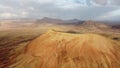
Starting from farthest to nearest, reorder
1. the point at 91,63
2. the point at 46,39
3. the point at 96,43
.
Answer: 1. the point at 46,39
2. the point at 96,43
3. the point at 91,63

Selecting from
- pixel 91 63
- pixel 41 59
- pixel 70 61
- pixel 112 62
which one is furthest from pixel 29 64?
pixel 112 62

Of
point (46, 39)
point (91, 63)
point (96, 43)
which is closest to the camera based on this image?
point (91, 63)

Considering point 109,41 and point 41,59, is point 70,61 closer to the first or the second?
point 41,59

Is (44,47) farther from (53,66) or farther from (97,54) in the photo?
(97,54)

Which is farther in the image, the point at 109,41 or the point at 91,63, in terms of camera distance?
the point at 109,41

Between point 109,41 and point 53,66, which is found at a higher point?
point 109,41

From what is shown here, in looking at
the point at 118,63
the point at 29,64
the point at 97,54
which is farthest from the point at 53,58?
the point at 118,63
